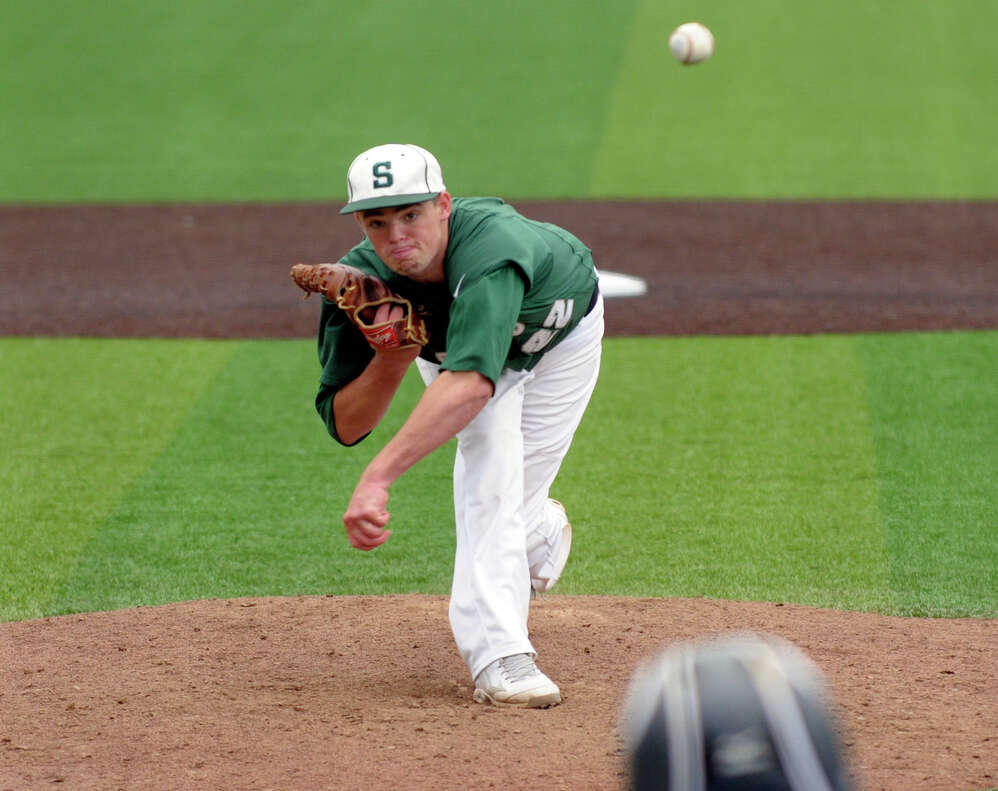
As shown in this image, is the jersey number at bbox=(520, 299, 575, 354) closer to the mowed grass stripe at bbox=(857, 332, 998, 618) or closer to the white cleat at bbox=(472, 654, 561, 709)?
the white cleat at bbox=(472, 654, 561, 709)

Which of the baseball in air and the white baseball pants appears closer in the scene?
the white baseball pants

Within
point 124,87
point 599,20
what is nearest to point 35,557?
point 124,87

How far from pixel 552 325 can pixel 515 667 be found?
111 cm

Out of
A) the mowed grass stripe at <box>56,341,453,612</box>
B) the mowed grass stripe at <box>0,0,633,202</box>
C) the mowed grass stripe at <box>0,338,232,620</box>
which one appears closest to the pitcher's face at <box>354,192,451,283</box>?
the mowed grass stripe at <box>56,341,453,612</box>

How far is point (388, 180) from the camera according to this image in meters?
4.48

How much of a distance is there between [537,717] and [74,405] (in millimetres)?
5609

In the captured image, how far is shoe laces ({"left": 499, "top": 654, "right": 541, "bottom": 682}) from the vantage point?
15.6ft

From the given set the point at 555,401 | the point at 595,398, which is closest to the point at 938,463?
the point at 595,398

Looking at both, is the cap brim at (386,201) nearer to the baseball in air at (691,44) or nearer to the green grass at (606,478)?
the green grass at (606,478)

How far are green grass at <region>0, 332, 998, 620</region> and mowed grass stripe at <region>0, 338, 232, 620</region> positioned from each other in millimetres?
18

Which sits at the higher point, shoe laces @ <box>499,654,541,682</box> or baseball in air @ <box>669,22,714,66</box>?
baseball in air @ <box>669,22,714,66</box>

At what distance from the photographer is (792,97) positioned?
64.4 feet

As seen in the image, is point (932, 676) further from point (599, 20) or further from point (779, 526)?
point (599, 20)

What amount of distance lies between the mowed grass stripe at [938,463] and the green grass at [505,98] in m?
6.30
